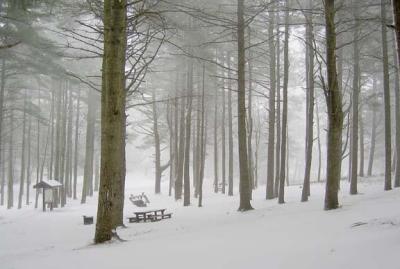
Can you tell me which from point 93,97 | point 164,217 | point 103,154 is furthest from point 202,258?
point 93,97

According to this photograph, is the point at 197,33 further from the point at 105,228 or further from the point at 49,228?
the point at 105,228

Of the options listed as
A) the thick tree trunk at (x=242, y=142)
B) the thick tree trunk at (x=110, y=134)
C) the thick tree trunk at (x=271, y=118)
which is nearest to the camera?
the thick tree trunk at (x=110, y=134)

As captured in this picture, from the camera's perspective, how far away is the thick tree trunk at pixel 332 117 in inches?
424

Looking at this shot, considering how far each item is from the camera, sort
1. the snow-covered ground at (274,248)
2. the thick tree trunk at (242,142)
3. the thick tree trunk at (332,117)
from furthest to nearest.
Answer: the thick tree trunk at (242,142) < the thick tree trunk at (332,117) < the snow-covered ground at (274,248)

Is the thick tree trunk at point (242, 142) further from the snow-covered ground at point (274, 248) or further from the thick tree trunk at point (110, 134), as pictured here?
the thick tree trunk at point (110, 134)

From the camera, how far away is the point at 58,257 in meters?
7.65

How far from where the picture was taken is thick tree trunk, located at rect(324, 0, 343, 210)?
1078 centimetres

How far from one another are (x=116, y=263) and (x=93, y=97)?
82.9ft

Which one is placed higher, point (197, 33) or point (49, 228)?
point (197, 33)

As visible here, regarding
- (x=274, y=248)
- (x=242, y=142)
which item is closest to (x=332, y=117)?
(x=242, y=142)

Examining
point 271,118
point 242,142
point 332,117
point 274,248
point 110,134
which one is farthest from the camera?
point 271,118

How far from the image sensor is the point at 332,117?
35.5ft

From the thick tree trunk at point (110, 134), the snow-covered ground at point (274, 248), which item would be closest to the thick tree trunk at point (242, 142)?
the snow-covered ground at point (274, 248)

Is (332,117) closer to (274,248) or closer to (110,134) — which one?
(274,248)
